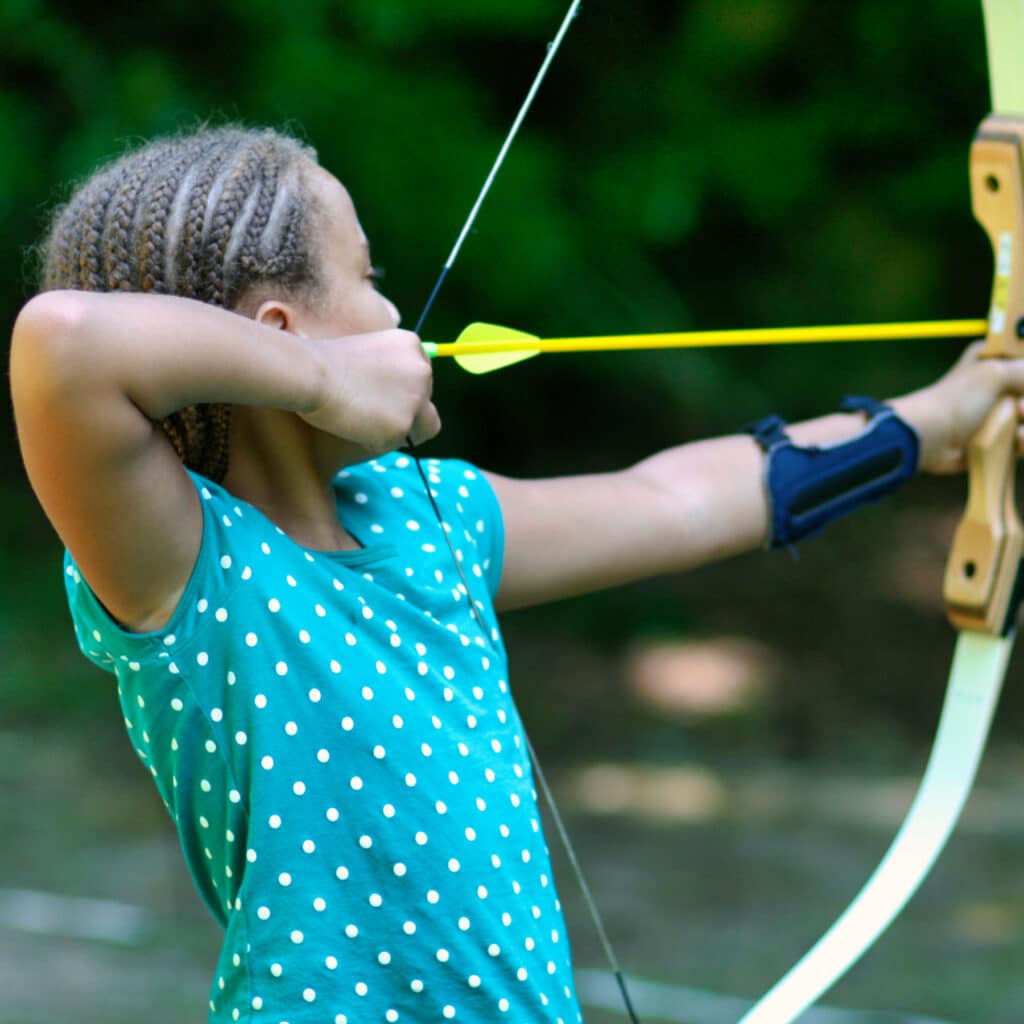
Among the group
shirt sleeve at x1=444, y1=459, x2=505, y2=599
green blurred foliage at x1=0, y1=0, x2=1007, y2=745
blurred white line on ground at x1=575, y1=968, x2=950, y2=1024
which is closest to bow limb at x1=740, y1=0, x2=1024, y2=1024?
shirt sleeve at x1=444, y1=459, x2=505, y2=599

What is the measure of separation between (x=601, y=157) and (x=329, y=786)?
298 centimetres

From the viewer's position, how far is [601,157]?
3.82m

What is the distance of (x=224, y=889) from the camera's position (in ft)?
3.59

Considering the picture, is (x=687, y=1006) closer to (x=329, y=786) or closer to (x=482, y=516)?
(x=482, y=516)

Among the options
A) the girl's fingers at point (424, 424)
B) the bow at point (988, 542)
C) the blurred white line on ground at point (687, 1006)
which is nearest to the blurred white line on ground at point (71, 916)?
the blurred white line on ground at point (687, 1006)

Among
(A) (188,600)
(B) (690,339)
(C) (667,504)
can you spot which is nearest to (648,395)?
(C) (667,504)

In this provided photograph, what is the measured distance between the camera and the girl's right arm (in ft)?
2.99

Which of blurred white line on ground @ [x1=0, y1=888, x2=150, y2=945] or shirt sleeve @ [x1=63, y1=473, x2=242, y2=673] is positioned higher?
shirt sleeve @ [x1=63, y1=473, x2=242, y2=673]

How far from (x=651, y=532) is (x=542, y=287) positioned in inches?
90.5

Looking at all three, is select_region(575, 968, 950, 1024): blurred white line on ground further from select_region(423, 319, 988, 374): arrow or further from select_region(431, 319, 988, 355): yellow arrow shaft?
select_region(423, 319, 988, 374): arrow

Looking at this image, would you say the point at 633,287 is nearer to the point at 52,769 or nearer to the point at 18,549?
the point at 52,769

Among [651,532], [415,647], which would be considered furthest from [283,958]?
[651,532]

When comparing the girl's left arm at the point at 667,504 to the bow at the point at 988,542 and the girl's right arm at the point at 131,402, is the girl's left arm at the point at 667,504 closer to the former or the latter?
the bow at the point at 988,542

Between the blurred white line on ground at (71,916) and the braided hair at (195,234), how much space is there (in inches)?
86.3
